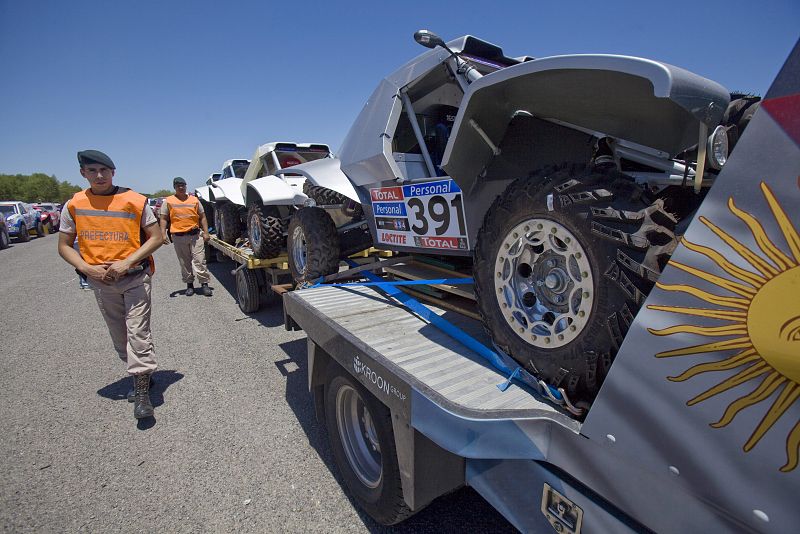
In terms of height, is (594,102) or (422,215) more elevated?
(594,102)

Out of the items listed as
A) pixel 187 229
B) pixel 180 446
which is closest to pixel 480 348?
pixel 180 446

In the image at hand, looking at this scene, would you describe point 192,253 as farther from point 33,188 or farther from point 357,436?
point 33,188

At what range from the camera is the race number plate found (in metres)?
2.48

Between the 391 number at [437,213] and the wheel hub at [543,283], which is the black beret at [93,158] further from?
the wheel hub at [543,283]

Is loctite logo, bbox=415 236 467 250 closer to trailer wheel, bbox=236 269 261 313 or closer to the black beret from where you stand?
the black beret

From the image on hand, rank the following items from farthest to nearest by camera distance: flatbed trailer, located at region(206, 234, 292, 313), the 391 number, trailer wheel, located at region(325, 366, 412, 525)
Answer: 1. flatbed trailer, located at region(206, 234, 292, 313)
2. the 391 number
3. trailer wheel, located at region(325, 366, 412, 525)

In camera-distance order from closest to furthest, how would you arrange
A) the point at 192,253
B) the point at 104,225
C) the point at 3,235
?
the point at 104,225 < the point at 192,253 < the point at 3,235

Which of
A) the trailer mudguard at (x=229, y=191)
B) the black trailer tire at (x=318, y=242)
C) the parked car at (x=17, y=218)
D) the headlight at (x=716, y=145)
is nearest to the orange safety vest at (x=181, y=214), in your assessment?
the trailer mudguard at (x=229, y=191)

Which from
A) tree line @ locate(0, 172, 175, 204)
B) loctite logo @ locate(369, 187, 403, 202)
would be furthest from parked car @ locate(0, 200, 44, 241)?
tree line @ locate(0, 172, 175, 204)

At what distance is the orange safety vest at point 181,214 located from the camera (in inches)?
279

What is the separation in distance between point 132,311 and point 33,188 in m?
82.1

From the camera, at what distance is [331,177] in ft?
11.5

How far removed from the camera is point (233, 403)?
349cm

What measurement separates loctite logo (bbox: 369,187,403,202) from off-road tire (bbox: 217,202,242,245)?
572cm
